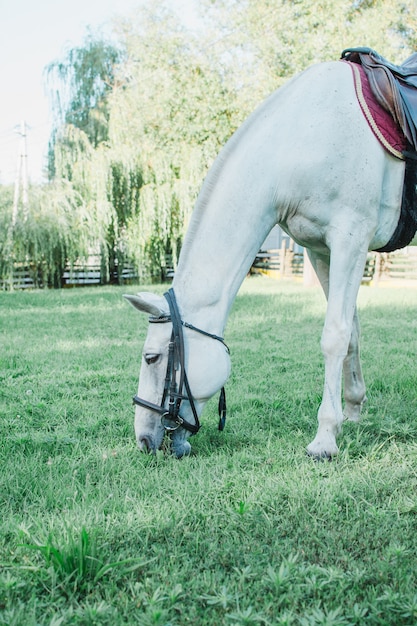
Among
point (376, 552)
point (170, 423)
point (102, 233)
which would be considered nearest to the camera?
point (376, 552)

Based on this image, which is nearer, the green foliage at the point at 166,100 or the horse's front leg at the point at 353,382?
the horse's front leg at the point at 353,382

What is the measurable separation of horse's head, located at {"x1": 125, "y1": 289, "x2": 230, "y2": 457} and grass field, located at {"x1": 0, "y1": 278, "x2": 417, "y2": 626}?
16 centimetres

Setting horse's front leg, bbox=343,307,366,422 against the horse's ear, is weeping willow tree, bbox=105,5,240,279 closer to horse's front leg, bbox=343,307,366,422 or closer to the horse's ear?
horse's front leg, bbox=343,307,366,422

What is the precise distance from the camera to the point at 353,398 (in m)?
4.02

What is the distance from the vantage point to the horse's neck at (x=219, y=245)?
3268mm

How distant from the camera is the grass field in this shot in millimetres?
1902

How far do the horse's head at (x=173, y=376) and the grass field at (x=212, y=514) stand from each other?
0.16 m

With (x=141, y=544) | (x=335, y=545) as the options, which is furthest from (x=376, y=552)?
(x=141, y=544)

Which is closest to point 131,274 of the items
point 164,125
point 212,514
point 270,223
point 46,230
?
point 46,230

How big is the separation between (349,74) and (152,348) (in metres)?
2.10

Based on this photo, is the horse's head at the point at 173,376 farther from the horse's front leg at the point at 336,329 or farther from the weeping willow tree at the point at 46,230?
the weeping willow tree at the point at 46,230

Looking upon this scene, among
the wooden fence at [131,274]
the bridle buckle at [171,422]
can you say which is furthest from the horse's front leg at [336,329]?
the wooden fence at [131,274]

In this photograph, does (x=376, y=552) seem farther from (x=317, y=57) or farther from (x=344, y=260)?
(x=317, y=57)

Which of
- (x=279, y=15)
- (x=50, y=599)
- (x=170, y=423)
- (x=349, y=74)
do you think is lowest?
(x=50, y=599)
